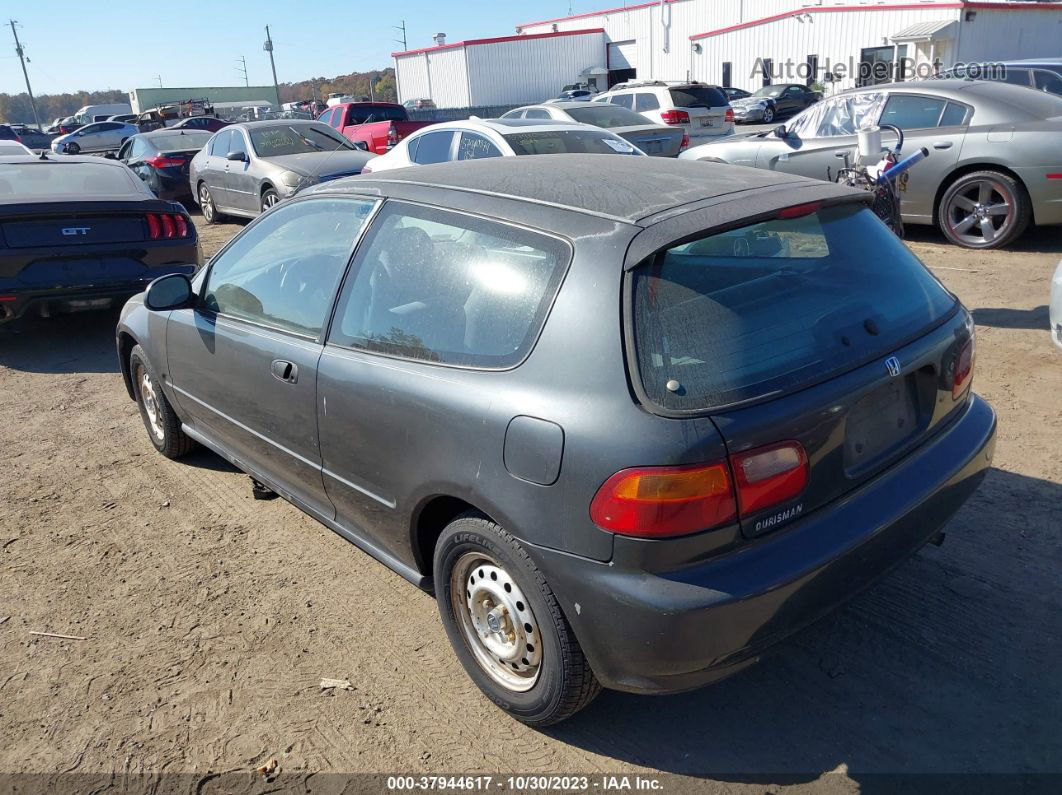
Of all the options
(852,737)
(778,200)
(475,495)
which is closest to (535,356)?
(475,495)

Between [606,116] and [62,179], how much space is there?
26.2 ft

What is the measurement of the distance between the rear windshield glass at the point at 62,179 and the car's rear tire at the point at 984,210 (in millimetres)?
7694

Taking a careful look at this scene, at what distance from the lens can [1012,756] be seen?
250 centimetres

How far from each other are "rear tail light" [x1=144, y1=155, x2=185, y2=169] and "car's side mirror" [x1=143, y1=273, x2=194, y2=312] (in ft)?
41.5

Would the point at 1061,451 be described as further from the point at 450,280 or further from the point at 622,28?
the point at 622,28

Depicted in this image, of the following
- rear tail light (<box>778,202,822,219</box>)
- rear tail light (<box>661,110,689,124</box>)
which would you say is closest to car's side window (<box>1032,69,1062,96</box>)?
rear tail light (<box>661,110,689,124</box>)

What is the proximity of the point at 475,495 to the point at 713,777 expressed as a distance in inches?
42.8

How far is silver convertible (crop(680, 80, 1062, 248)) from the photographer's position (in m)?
7.86

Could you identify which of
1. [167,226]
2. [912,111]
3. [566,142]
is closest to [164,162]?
[167,226]

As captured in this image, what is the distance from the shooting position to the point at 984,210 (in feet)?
27.3

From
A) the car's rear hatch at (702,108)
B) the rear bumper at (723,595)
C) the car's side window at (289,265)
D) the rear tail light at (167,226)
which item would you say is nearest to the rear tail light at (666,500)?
the rear bumper at (723,595)

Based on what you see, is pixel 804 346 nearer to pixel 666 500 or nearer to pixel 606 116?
pixel 666 500

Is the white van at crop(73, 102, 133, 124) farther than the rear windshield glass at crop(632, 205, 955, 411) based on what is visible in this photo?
Yes

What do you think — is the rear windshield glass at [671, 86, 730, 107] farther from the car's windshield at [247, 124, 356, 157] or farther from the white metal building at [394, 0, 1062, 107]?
the white metal building at [394, 0, 1062, 107]
